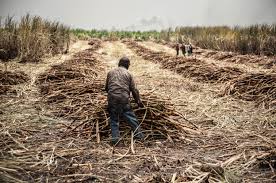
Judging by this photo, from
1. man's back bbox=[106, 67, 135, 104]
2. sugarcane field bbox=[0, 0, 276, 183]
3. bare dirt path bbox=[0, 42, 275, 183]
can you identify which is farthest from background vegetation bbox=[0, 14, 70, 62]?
man's back bbox=[106, 67, 135, 104]

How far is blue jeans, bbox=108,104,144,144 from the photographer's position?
5672 mm

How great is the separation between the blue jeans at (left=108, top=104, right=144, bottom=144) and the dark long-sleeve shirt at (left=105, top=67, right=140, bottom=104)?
0.07 m

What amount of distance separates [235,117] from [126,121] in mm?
2347

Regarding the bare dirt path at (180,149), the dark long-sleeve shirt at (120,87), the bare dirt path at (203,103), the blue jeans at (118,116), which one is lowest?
the bare dirt path at (203,103)

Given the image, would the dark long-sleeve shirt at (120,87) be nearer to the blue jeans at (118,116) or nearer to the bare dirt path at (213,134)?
the blue jeans at (118,116)

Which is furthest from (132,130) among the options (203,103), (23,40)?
(23,40)

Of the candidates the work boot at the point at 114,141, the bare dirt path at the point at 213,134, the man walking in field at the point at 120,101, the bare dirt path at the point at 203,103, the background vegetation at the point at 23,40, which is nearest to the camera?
the bare dirt path at the point at 213,134

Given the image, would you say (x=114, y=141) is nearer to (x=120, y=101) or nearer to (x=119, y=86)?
(x=120, y=101)

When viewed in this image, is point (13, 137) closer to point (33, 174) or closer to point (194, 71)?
point (33, 174)

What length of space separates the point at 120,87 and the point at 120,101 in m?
0.20

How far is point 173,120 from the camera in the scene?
6402 mm

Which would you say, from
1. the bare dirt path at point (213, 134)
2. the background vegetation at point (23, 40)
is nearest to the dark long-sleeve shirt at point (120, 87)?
the bare dirt path at point (213, 134)

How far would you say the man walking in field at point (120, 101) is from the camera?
5.70 metres

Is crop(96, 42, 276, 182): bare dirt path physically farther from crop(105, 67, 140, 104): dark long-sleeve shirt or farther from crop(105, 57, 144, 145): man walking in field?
crop(105, 67, 140, 104): dark long-sleeve shirt
